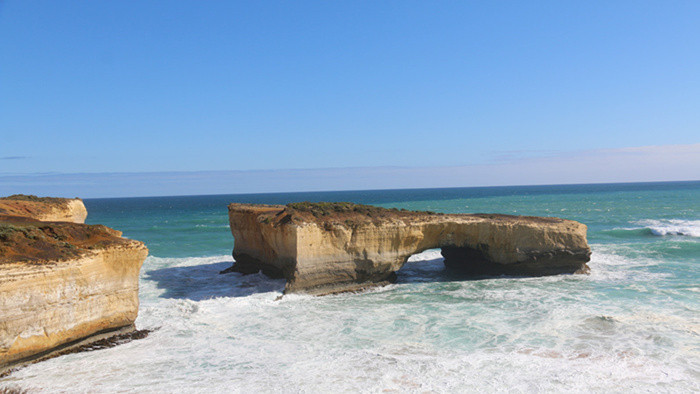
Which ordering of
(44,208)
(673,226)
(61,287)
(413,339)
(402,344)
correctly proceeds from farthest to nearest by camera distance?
(673,226)
(44,208)
(413,339)
(402,344)
(61,287)

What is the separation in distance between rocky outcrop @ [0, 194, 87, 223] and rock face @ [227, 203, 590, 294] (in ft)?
23.1

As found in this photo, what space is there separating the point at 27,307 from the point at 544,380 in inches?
396

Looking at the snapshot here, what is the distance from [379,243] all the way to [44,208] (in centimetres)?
1311

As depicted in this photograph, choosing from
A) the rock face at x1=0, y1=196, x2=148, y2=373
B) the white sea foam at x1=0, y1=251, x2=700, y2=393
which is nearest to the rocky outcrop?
the white sea foam at x1=0, y1=251, x2=700, y2=393

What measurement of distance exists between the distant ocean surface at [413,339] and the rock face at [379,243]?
0.74 meters

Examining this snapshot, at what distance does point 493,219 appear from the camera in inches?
710

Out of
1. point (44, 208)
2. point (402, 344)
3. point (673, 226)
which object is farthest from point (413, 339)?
point (673, 226)

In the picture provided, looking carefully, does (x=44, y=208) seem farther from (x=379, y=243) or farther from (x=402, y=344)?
(x=402, y=344)

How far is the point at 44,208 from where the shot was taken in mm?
17547

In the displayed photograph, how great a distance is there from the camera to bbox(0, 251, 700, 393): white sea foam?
8.57m

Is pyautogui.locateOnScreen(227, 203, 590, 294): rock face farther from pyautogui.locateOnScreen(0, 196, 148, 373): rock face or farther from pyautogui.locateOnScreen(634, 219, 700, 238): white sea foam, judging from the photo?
pyautogui.locateOnScreen(634, 219, 700, 238): white sea foam

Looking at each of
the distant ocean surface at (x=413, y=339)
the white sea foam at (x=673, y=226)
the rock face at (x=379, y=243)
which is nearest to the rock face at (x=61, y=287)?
the distant ocean surface at (x=413, y=339)

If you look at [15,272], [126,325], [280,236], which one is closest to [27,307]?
[15,272]

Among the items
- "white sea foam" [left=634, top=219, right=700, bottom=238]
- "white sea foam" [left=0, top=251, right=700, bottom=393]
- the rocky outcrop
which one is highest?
the rocky outcrop
